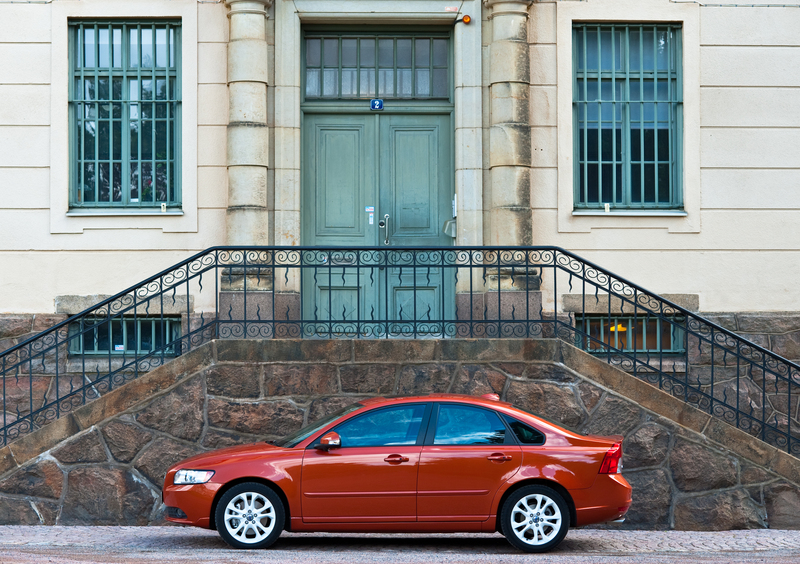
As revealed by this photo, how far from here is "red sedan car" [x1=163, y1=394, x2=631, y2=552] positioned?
8.70 metres

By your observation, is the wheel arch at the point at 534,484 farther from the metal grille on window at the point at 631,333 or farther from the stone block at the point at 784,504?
the metal grille on window at the point at 631,333

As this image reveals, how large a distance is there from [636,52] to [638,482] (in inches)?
229

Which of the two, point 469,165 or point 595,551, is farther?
point 469,165

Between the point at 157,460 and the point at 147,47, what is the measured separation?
5.54 metres

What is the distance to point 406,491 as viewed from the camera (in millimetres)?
8727

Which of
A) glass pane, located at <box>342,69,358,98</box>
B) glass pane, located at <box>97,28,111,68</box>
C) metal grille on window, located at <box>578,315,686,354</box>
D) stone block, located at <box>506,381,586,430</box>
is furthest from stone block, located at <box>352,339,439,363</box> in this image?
glass pane, located at <box>97,28,111,68</box>

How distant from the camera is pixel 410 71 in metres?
13.3

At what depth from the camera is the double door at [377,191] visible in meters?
13.2

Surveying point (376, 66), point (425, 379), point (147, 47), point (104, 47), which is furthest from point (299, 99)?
point (425, 379)

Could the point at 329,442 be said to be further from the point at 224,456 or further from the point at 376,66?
the point at 376,66

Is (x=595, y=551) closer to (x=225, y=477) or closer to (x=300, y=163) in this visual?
(x=225, y=477)

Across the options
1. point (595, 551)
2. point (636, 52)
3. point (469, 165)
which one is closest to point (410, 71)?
point (469, 165)

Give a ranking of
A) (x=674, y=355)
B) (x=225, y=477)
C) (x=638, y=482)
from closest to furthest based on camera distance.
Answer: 1. (x=225, y=477)
2. (x=638, y=482)
3. (x=674, y=355)

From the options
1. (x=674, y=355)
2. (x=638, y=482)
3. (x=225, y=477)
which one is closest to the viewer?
(x=225, y=477)
